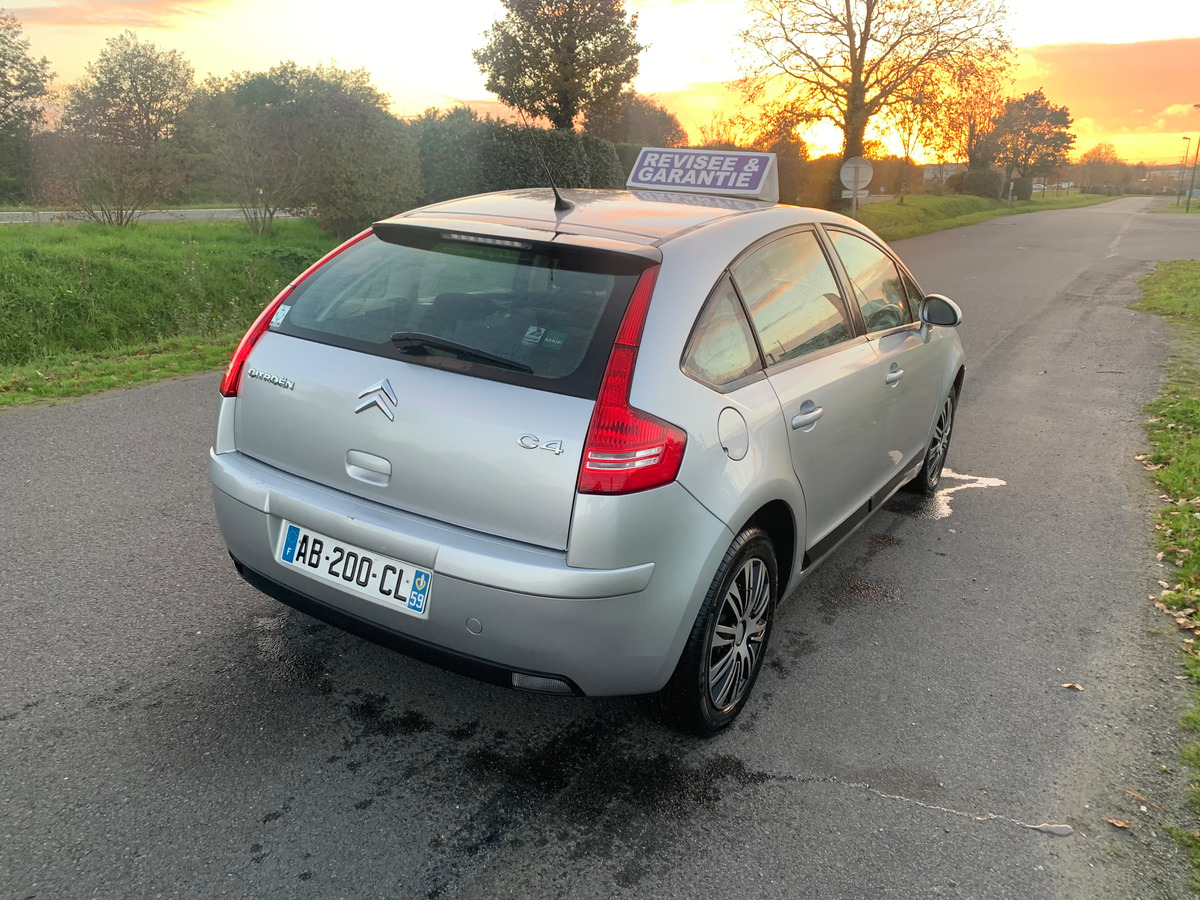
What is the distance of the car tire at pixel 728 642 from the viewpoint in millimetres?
2754

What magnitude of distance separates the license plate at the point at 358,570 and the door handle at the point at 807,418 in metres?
1.40

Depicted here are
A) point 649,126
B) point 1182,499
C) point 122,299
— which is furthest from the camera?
point 649,126

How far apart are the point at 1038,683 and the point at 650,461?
2.12m

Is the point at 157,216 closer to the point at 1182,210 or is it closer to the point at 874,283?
the point at 874,283

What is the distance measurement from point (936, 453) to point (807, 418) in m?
2.70

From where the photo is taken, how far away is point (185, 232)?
1622cm

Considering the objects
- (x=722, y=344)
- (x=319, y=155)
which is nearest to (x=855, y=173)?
(x=319, y=155)

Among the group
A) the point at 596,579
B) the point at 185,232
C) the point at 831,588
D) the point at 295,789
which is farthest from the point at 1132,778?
the point at 185,232

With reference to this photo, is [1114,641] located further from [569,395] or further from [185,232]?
[185,232]

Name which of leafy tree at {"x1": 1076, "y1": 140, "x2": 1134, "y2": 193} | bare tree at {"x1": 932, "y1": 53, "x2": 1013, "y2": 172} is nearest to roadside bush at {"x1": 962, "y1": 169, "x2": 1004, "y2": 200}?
bare tree at {"x1": 932, "y1": 53, "x2": 1013, "y2": 172}

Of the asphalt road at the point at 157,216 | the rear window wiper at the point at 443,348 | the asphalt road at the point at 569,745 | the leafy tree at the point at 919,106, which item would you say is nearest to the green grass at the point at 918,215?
the leafy tree at the point at 919,106

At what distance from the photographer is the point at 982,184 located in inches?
2456

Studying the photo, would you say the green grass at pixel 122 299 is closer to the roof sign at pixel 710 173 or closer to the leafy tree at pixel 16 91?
the roof sign at pixel 710 173

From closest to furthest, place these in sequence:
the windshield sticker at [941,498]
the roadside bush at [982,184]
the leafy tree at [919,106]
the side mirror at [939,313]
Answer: the side mirror at [939,313] → the windshield sticker at [941,498] → the leafy tree at [919,106] → the roadside bush at [982,184]
